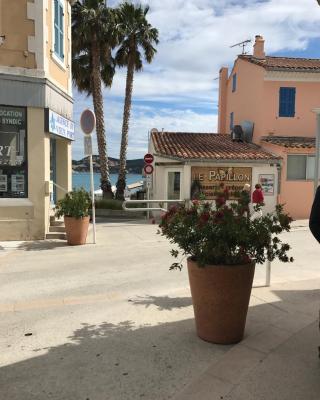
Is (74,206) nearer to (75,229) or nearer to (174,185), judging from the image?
(75,229)

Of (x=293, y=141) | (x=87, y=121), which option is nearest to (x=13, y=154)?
(x=87, y=121)

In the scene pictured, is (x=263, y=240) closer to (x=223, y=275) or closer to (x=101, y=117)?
(x=223, y=275)

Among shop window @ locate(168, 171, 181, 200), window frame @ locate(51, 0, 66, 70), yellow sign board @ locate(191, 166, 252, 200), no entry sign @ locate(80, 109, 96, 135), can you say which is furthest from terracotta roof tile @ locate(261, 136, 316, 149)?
no entry sign @ locate(80, 109, 96, 135)

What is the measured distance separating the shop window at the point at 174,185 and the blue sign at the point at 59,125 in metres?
6.95

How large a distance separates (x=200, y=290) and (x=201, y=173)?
14.8 metres

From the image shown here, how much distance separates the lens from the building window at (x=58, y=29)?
38.5 feet

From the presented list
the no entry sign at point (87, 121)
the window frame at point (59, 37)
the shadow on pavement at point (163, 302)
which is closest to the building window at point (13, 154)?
the no entry sign at point (87, 121)

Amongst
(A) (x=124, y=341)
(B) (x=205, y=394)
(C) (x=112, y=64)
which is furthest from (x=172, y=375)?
(C) (x=112, y=64)

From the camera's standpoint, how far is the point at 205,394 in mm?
3312

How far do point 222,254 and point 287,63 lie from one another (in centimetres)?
2054

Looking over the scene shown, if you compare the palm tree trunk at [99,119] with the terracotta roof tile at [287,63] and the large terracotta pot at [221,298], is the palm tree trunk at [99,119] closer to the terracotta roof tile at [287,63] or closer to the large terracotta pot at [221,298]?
the terracotta roof tile at [287,63]

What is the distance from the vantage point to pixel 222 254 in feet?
13.5

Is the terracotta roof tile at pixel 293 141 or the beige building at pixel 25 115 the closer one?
the beige building at pixel 25 115

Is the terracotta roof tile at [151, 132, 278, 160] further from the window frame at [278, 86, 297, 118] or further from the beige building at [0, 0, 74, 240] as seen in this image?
the beige building at [0, 0, 74, 240]
